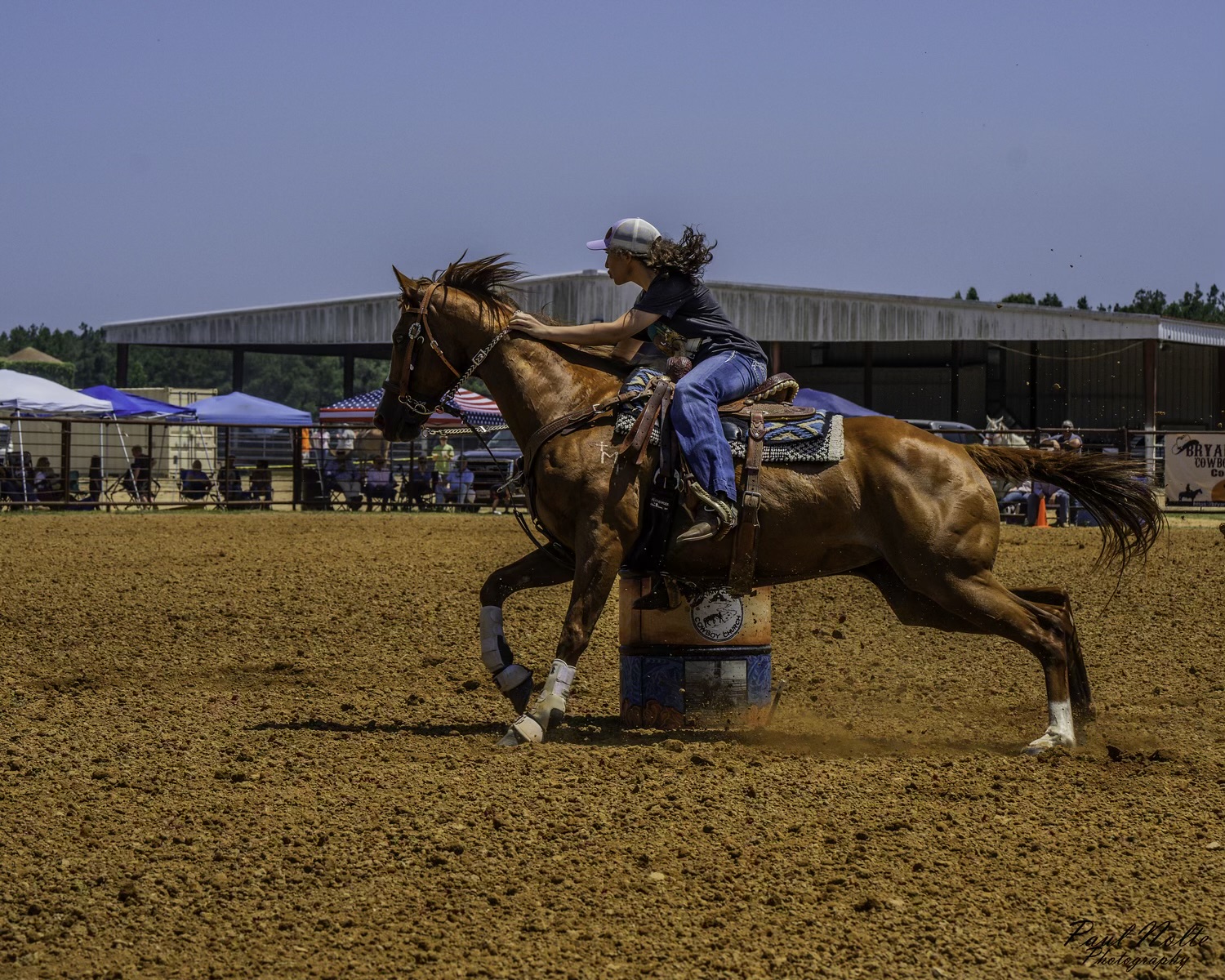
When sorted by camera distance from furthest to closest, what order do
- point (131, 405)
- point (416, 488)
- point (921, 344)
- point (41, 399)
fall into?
point (921, 344) → point (131, 405) → point (41, 399) → point (416, 488)

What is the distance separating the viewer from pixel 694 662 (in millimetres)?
6938

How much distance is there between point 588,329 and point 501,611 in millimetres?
1448

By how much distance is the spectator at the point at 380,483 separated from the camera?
23.6 metres

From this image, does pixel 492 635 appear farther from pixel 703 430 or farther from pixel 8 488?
pixel 8 488

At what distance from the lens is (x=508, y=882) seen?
172 inches

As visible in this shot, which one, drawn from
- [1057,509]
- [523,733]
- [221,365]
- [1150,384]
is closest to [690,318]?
[523,733]

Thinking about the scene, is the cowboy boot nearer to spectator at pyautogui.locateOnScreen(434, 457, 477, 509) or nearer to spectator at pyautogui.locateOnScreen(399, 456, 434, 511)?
spectator at pyautogui.locateOnScreen(434, 457, 477, 509)

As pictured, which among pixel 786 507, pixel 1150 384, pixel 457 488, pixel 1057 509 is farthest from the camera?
pixel 1150 384

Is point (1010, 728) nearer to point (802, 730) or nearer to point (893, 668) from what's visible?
point (802, 730)

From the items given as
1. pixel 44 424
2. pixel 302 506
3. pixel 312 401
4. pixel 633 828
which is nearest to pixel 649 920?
pixel 633 828

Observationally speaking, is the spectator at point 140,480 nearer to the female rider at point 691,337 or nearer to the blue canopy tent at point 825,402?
the blue canopy tent at point 825,402

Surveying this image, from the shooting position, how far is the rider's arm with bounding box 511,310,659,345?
6.61m

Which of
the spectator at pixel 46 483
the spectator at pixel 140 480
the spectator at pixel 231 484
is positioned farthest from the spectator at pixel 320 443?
the spectator at pixel 46 483

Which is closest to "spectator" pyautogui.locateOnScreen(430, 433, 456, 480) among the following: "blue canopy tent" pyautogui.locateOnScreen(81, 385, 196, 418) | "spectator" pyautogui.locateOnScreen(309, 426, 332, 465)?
"spectator" pyautogui.locateOnScreen(309, 426, 332, 465)
